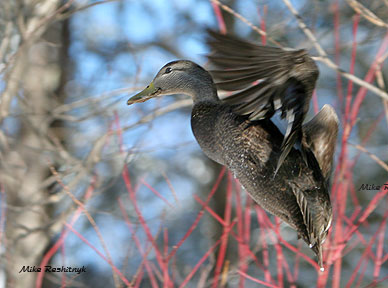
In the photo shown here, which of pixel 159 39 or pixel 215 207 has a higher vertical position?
pixel 159 39

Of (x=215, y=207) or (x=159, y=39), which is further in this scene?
(x=215, y=207)

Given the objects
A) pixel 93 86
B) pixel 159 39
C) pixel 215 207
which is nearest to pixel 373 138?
pixel 215 207

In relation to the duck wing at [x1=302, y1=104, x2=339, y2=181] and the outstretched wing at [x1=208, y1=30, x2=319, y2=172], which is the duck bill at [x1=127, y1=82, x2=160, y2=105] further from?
the duck wing at [x1=302, y1=104, x2=339, y2=181]

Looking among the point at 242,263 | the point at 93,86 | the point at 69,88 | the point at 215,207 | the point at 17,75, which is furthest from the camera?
the point at 215,207

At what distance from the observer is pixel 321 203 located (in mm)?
1295

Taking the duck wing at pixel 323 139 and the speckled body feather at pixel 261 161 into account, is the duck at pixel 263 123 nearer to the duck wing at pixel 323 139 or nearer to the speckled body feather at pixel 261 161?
the speckled body feather at pixel 261 161

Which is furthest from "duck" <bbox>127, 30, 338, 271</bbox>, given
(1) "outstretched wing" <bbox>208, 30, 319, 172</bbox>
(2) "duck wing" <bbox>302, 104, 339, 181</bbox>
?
(2) "duck wing" <bbox>302, 104, 339, 181</bbox>

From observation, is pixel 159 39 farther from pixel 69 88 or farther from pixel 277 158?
pixel 277 158

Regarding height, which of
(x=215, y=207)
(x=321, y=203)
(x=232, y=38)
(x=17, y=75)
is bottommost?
(x=215, y=207)

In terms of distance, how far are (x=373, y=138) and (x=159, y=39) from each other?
8.32ft

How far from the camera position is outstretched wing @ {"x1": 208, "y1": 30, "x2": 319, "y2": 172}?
114cm

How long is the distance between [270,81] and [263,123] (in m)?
0.13

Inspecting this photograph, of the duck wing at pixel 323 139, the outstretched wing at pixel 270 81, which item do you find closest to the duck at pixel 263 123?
the outstretched wing at pixel 270 81

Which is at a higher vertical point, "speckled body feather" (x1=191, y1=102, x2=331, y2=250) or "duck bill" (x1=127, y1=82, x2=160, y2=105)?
"duck bill" (x1=127, y1=82, x2=160, y2=105)
